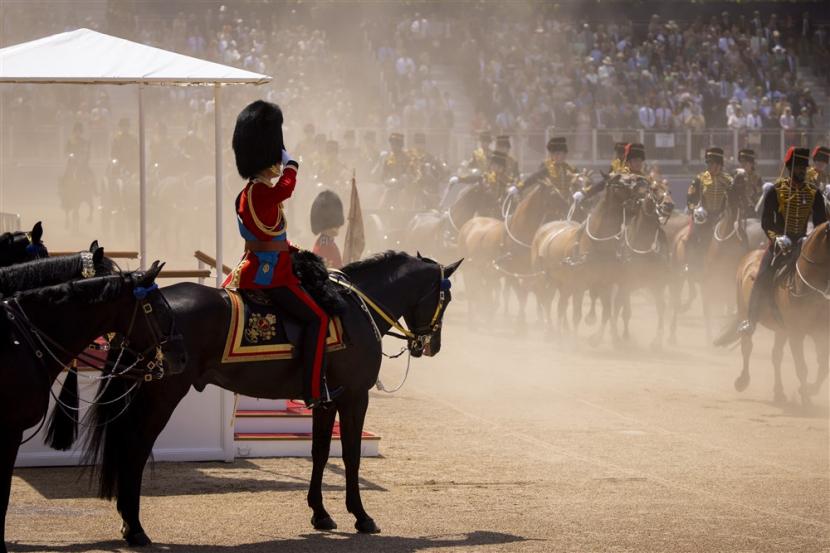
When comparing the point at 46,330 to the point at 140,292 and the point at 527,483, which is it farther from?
the point at 527,483

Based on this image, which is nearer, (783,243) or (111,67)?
(111,67)

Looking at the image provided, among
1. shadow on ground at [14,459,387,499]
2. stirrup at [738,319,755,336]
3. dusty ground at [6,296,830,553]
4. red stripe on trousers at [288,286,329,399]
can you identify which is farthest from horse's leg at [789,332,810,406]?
red stripe on trousers at [288,286,329,399]

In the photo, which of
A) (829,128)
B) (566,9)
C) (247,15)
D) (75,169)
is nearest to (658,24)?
(566,9)

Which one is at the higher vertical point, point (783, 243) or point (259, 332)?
point (783, 243)

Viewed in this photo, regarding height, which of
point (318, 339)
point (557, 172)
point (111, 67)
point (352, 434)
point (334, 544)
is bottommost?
point (334, 544)

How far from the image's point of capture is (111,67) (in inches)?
403

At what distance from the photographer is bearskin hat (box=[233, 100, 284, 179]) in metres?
8.50

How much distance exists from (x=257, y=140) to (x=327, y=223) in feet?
17.8

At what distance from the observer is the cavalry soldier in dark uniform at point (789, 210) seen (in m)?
14.5

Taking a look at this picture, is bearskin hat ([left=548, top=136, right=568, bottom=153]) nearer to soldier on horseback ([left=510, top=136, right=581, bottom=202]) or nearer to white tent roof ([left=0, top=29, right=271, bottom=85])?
soldier on horseback ([left=510, top=136, right=581, bottom=202])

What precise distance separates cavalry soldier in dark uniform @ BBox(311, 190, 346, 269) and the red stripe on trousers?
17.4 ft

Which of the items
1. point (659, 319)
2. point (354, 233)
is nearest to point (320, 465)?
point (354, 233)

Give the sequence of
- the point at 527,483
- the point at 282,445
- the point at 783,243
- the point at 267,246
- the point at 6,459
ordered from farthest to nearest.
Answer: the point at 783,243 < the point at 282,445 < the point at 527,483 < the point at 267,246 < the point at 6,459

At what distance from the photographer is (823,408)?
46.9ft
